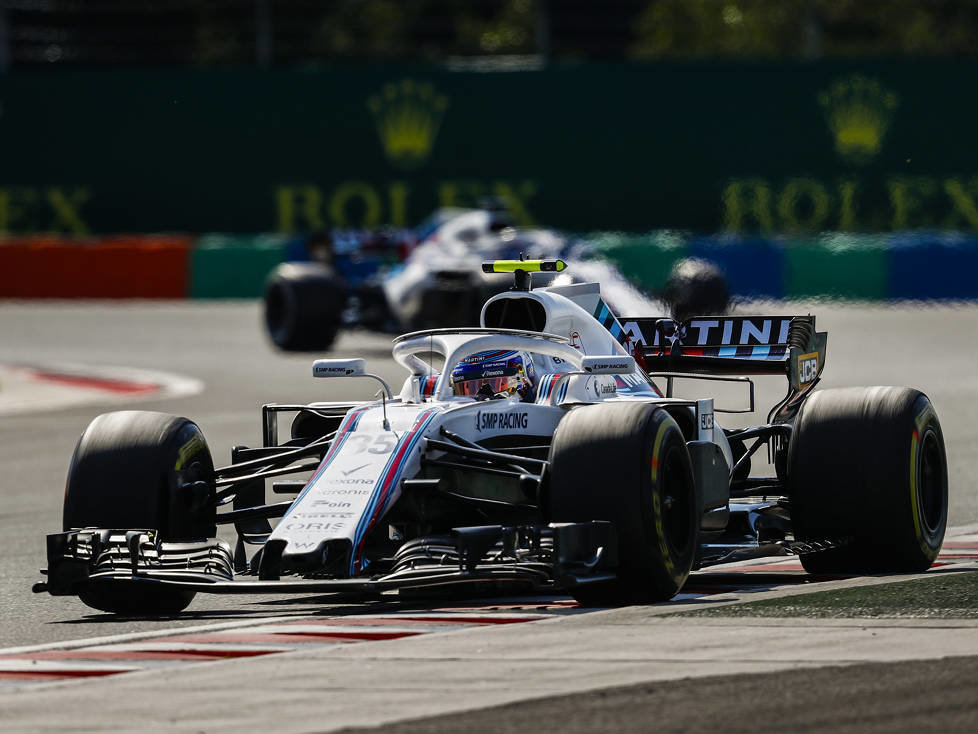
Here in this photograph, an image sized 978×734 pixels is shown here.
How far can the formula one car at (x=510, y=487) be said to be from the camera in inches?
312

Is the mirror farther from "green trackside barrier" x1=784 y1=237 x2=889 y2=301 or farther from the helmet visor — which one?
"green trackside barrier" x1=784 y1=237 x2=889 y2=301

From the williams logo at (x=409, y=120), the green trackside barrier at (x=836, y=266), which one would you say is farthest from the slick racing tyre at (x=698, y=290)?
the williams logo at (x=409, y=120)

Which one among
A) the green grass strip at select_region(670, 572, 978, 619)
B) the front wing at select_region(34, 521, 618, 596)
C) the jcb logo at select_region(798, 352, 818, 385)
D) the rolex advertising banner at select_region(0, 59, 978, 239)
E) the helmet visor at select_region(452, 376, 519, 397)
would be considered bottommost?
the green grass strip at select_region(670, 572, 978, 619)

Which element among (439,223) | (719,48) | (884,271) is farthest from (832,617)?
(719,48)

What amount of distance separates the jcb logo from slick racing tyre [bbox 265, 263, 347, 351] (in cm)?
1341

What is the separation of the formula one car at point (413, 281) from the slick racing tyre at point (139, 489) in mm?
12871

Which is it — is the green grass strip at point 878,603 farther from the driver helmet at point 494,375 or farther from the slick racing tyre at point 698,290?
the slick racing tyre at point 698,290

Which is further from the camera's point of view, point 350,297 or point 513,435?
point 350,297

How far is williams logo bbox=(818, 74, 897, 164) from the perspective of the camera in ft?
95.3

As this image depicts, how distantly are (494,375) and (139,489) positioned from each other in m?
1.67

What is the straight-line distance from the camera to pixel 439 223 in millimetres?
23844

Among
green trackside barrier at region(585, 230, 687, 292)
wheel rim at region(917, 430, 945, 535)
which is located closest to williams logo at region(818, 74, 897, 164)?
green trackside barrier at region(585, 230, 687, 292)

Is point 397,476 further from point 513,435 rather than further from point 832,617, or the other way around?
point 832,617

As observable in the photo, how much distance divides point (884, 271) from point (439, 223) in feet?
22.6
